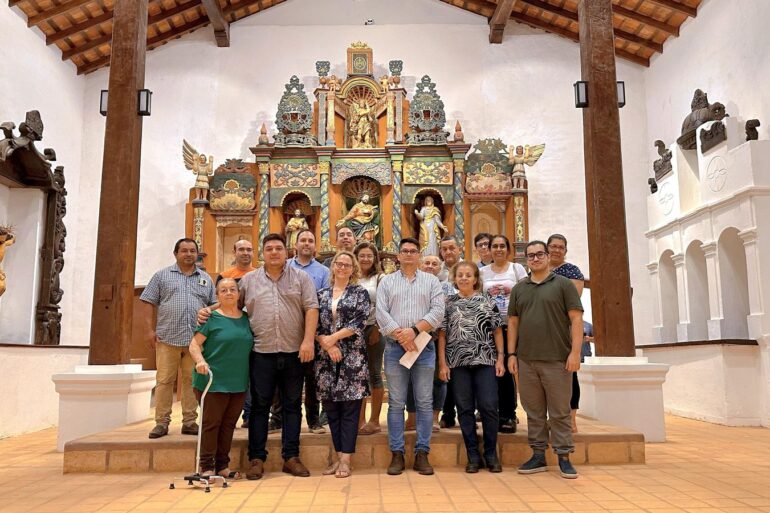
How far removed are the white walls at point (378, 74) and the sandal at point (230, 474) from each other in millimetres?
7063

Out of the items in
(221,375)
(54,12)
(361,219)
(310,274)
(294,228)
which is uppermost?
(54,12)

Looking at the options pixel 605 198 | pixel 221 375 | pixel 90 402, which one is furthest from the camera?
pixel 605 198

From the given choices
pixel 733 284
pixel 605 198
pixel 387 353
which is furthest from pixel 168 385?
pixel 733 284

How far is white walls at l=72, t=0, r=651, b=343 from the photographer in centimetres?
1012

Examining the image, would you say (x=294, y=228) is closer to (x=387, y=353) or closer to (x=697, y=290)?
(x=697, y=290)

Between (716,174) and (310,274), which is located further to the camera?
(716,174)

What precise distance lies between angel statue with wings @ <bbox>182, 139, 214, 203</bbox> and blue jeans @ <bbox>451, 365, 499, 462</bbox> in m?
6.83

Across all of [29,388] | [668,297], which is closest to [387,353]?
[29,388]

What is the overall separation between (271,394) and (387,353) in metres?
0.69

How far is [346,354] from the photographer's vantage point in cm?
354

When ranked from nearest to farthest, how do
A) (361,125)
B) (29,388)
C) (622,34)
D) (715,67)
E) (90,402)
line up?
(90,402) → (29,388) → (715,67) → (361,125) → (622,34)

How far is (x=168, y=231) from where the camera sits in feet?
33.1

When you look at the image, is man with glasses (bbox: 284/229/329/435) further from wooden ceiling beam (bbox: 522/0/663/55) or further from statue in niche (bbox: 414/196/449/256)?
wooden ceiling beam (bbox: 522/0/663/55)

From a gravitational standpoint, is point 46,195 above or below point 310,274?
above
